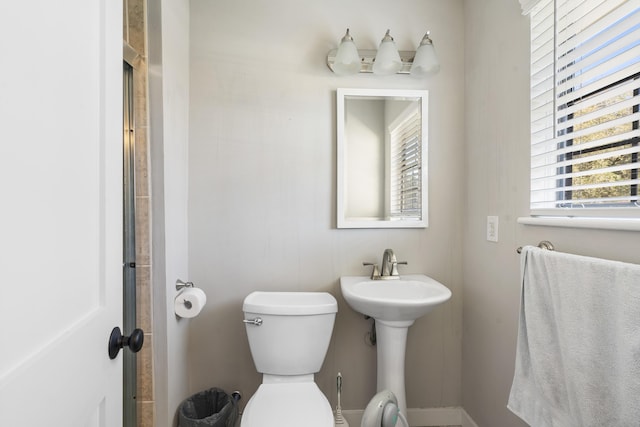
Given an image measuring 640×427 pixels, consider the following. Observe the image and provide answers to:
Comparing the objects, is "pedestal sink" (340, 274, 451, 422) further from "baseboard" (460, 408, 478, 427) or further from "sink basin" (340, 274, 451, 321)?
"baseboard" (460, 408, 478, 427)

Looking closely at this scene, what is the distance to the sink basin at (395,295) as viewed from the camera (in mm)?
1349

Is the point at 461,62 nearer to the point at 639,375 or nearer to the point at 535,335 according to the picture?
the point at 535,335

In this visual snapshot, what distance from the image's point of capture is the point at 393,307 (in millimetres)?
1358

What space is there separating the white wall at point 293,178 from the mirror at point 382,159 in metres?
0.06

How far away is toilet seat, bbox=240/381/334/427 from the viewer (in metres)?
1.16

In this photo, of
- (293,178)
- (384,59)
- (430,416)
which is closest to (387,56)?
(384,59)

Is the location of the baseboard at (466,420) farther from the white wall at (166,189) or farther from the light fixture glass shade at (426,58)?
the light fixture glass shade at (426,58)

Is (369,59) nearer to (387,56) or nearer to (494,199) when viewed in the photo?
(387,56)

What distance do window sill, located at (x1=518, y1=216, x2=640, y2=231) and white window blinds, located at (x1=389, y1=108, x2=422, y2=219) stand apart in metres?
0.59

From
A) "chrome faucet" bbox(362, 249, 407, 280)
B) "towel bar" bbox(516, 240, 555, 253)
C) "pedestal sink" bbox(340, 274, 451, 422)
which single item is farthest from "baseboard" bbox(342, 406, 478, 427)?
"towel bar" bbox(516, 240, 555, 253)

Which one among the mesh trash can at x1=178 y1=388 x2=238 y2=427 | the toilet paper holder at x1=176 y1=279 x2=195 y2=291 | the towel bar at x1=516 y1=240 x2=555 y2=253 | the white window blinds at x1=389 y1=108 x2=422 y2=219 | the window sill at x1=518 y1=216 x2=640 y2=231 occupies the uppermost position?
the white window blinds at x1=389 y1=108 x2=422 y2=219

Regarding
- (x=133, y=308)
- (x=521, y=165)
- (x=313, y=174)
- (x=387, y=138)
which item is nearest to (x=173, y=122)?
(x=313, y=174)

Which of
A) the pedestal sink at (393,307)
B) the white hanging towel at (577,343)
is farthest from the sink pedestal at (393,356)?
the white hanging towel at (577,343)

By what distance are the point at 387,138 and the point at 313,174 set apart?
0.45m
